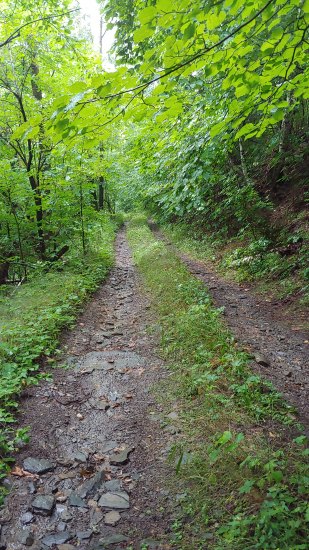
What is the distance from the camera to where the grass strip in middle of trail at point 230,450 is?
2330 millimetres

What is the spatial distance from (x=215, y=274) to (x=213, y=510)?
7643mm

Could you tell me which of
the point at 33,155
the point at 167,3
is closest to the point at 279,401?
the point at 167,3

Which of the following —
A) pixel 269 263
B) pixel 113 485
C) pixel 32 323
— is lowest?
pixel 113 485

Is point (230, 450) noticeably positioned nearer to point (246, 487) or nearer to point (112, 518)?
point (246, 487)

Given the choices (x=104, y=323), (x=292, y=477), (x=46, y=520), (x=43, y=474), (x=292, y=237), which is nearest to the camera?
(x=292, y=477)

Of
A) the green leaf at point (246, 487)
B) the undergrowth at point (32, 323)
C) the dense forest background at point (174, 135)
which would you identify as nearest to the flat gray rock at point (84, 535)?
the undergrowth at point (32, 323)

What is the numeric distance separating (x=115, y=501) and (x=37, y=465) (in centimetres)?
88

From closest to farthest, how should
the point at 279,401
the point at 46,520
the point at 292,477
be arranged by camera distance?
the point at 292,477 < the point at 46,520 < the point at 279,401

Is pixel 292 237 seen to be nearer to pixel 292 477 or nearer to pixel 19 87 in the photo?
pixel 292 477

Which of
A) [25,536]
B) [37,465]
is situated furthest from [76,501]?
[37,465]

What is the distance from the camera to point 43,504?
9.43 feet

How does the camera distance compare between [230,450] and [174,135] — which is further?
[174,135]

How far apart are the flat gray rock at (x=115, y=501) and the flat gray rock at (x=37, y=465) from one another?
2.15ft

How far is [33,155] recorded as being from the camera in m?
10.4
